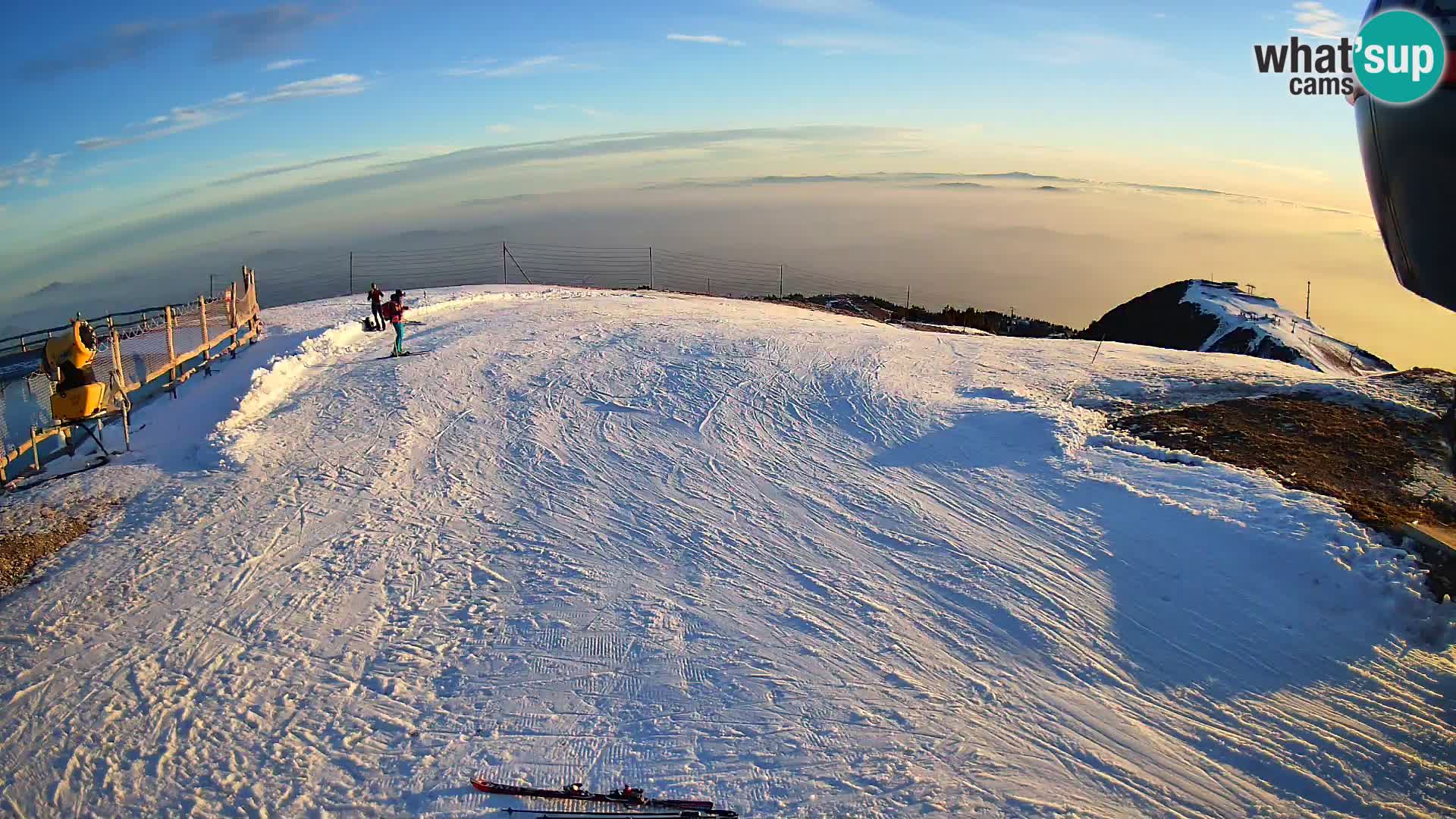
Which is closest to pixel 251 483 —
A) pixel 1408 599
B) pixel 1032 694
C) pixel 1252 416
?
pixel 1032 694

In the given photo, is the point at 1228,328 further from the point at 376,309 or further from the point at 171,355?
the point at 171,355

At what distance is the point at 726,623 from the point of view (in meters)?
8.36

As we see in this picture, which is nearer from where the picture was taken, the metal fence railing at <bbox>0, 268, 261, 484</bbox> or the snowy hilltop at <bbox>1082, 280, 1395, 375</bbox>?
the metal fence railing at <bbox>0, 268, 261, 484</bbox>

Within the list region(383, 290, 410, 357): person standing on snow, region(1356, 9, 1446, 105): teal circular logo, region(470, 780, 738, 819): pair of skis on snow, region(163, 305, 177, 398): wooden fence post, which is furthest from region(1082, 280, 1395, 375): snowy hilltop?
region(163, 305, 177, 398): wooden fence post

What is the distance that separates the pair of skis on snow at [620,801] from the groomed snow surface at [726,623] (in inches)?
4.2

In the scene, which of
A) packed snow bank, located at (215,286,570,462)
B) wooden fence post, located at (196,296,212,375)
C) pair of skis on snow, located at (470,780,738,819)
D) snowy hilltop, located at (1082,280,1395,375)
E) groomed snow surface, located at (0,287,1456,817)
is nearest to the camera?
pair of skis on snow, located at (470,780,738,819)

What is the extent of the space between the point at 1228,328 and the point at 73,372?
2563 centimetres

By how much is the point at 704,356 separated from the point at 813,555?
24.8 feet

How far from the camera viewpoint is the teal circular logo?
5.41m

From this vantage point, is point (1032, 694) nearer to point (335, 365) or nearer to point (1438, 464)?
point (1438, 464)

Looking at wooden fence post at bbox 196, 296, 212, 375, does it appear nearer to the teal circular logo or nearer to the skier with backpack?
the skier with backpack

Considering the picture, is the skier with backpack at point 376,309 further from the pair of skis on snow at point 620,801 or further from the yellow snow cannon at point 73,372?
the pair of skis on snow at point 620,801

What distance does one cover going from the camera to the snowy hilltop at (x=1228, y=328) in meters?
20.9

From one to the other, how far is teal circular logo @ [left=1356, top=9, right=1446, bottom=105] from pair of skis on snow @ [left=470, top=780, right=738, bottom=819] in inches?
269
